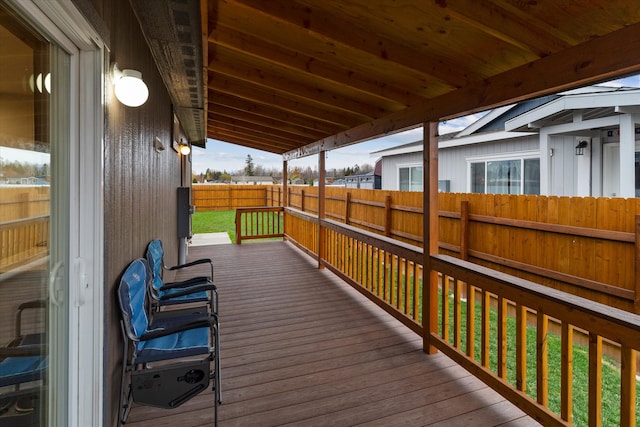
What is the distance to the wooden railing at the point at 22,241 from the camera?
100 cm

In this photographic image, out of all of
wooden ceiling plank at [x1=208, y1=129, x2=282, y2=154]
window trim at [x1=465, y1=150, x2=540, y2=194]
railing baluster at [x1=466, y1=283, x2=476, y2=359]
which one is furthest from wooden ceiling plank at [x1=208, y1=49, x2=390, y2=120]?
window trim at [x1=465, y1=150, x2=540, y2=194]

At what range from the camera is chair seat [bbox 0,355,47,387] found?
1.02 metres

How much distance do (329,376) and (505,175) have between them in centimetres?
606

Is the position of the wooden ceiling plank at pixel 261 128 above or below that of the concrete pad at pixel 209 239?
above

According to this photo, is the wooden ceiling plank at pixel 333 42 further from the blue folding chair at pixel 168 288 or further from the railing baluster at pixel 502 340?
the blue folding chair at pixel 168 288

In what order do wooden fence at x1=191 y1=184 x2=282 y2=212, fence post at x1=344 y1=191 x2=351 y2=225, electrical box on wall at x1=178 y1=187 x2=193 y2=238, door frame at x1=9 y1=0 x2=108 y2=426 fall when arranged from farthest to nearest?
1. wooden fence at x1=191 y1=184 x2=282 y2=212
2. fence post at x1=344 y1=191 x2=351 y2=225
3. electrical box on wall at x1=178 y1=187 x2=193 y2=238
4. door frame at x1=9 y1=0 x2=108 y2=426

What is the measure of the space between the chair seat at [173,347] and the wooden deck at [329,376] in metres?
0.43

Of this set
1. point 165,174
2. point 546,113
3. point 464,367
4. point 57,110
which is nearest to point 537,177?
point 546,113

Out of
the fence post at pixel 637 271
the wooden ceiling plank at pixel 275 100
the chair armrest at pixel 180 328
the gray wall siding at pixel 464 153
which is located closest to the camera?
the chair armrest at pixel 180 328

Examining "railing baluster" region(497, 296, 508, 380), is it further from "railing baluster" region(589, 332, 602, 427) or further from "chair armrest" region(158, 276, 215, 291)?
"chair armrest" region(158, 276, 215, 291)

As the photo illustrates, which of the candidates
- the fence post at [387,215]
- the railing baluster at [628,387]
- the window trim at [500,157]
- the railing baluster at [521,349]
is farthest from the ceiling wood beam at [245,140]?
the railing baluster at [628,387]

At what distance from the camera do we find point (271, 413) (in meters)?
2.21

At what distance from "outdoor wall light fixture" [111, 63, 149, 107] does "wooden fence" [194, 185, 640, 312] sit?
3.91m

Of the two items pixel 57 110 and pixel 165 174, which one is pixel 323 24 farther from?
pixel 165 174
